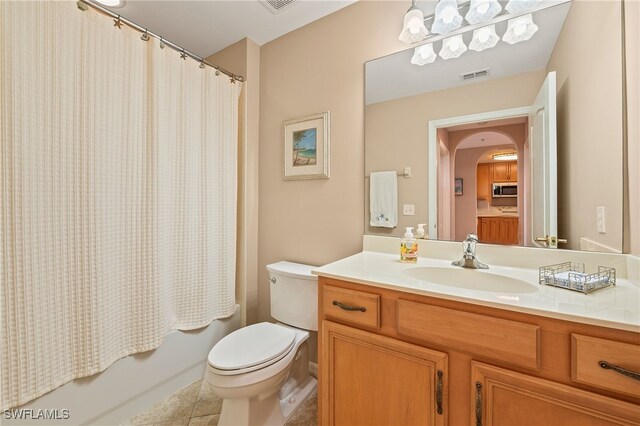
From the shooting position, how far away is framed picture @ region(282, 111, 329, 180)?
5.90 feet

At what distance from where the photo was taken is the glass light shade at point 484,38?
129 centimetres

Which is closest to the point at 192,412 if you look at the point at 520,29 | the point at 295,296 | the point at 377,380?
the point at 295,296

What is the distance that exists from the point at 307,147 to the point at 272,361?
131cm

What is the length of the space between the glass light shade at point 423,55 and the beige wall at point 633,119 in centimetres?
70

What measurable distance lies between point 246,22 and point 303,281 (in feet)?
5.91

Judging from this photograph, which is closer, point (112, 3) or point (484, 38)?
point (484, 38)

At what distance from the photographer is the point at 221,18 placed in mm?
1830

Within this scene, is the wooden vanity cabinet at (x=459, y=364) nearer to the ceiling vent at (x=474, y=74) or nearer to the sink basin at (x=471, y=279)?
the sink basin at (x=471, y=279)

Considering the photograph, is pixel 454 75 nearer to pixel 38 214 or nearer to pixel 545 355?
pixel 545 355

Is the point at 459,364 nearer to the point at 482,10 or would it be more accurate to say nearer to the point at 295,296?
the point at 295,296

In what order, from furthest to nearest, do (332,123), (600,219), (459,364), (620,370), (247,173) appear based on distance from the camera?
(247,173) → (332,123) → (600,219) → (459,364) → (620,370)

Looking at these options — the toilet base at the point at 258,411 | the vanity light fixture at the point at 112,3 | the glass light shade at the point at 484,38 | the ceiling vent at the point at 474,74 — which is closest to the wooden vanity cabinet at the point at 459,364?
the toilet base at the point at 258,411

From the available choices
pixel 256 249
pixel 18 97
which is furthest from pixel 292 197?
pixel 18 97

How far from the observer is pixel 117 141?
4.55ft
